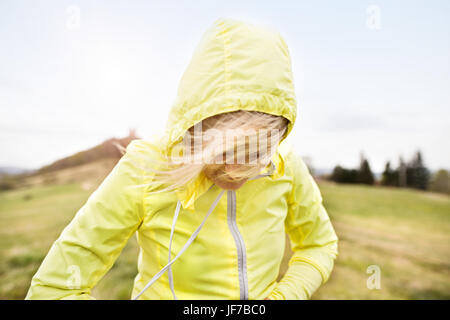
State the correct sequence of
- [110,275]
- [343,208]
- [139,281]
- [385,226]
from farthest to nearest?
[343,208] → [385,226] → [110,275] → [139,281]

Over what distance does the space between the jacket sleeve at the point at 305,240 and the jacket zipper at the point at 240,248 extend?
189 millimetres

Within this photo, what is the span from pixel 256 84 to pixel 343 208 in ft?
17.4

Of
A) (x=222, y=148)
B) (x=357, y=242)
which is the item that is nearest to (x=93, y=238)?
(x=222, y=148)

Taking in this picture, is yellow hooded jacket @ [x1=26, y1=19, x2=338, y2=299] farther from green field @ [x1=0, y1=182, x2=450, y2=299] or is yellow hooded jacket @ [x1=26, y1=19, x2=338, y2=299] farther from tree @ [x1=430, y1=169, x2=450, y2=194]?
tree @ [x1=430, y1=169, x2=450, y2=194]

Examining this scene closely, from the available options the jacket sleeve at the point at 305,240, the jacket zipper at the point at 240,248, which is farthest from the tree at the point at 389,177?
the jacket zipper at the point at 240,248

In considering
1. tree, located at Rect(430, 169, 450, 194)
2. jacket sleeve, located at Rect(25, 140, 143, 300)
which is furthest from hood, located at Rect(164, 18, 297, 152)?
tree, located at Rect(430, 169, 450, 194)

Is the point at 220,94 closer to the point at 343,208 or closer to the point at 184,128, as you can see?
the point at 184,128

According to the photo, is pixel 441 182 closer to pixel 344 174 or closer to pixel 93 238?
pixel 344 174

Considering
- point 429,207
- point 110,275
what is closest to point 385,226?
point 429,207

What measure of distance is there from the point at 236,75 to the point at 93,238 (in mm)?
724

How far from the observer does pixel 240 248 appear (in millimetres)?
1103

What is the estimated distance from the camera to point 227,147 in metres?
0.90

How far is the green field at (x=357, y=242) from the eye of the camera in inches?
112

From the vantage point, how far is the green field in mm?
2840
